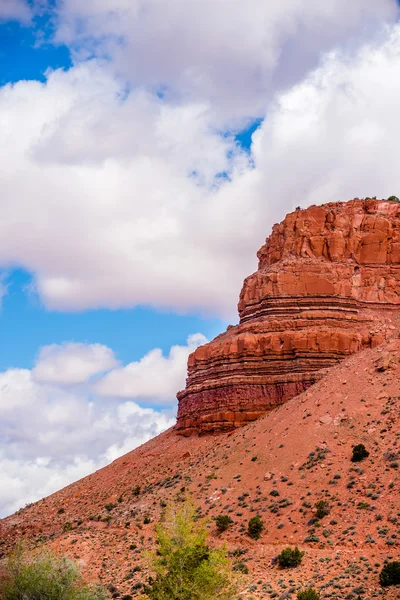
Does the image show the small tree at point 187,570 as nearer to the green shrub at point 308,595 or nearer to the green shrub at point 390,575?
the green shrub at point 308,595

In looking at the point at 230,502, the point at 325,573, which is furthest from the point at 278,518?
the point at 325,573

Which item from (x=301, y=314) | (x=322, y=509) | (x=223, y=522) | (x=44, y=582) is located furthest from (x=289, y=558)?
(x=301, y=314)

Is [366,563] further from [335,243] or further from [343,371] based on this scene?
[335,243]

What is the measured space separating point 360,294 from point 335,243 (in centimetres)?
644

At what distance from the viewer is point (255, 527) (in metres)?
51.9

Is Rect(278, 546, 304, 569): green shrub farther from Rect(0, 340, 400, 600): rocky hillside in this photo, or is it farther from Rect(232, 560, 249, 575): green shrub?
Rect(232, 560, 249, 575): green shrub

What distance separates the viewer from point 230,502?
5731cm

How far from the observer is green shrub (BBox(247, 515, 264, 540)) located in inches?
2030

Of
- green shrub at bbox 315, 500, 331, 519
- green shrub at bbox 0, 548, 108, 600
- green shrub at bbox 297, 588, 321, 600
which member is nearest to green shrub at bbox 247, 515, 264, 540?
green shrub at bbox 315, 500, 331, 519

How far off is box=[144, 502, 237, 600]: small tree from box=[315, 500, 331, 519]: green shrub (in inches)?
563

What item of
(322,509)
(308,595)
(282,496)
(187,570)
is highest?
(282,496)

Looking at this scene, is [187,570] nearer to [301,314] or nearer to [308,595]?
[308,595]

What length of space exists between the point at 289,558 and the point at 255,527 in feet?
19.4

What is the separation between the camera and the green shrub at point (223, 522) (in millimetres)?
53594
